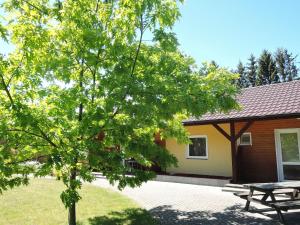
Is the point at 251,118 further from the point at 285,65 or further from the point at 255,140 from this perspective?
the point at 285,65

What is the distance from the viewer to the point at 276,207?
7.26 meters

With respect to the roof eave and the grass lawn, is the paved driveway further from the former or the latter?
the roof eave

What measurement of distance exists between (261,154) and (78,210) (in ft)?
27.4

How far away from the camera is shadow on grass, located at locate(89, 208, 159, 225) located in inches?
316

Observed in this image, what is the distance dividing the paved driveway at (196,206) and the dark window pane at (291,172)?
289 centimetres

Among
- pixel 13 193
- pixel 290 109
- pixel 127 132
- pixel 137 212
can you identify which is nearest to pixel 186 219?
pixel 137 212

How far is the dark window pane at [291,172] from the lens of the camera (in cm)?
1239

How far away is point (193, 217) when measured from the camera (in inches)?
335

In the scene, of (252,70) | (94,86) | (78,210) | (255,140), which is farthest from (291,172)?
(252,70)

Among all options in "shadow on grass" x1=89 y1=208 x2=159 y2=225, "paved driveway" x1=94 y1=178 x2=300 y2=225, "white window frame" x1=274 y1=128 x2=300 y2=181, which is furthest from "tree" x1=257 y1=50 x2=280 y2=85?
"shadow on grass" x1=89 y1=208 x2=159 y2=225

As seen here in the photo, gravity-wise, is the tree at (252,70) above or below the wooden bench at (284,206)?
above

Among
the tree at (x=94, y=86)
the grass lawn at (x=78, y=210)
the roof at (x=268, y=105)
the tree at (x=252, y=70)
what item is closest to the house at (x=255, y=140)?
the roof at (x=268, y=105)

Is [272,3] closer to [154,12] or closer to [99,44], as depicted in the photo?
[154,12]

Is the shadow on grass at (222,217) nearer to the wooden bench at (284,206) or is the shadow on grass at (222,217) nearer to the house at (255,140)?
the wooden bench at (284,206)
